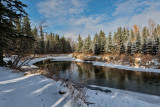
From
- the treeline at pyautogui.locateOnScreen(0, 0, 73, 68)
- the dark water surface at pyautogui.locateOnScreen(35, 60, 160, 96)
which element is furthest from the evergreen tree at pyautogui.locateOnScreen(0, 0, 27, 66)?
the dark water surface at pyautogui.locateOnScreen(35, 60, 160, 96)

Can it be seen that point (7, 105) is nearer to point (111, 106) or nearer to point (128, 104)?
point (111, 106)

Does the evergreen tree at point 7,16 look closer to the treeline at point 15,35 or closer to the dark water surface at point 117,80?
the treeline at point 15,35

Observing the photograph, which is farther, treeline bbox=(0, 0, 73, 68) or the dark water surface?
the dark water surface

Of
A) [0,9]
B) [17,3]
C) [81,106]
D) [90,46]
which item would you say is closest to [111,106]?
[81,106]

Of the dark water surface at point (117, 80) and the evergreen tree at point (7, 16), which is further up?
the evergreen tree at point (7, 16)

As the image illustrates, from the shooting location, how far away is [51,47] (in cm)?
4322

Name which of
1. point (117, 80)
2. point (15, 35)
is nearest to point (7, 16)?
point (15, 35)

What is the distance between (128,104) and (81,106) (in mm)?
2584

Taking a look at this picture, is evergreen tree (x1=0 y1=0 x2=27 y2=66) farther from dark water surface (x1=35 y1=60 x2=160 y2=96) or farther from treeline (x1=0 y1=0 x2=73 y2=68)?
dark water surface (x1=35 y1=60 x2=160 y2=96)

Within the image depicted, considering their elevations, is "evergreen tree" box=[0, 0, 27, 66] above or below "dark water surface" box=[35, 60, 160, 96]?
above

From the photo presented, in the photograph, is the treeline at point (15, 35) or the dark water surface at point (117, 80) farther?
the dark water surface at point (117, 80)

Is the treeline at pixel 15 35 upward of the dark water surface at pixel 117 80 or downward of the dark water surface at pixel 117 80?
upward

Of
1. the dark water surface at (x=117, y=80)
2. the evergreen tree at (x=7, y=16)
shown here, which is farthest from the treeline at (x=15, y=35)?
the dark water surface at (x=117, y=80)

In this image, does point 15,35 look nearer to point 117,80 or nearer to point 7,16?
point 7,16
